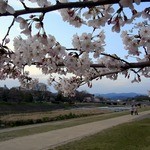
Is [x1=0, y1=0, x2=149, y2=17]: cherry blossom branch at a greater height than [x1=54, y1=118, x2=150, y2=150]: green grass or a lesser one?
greater

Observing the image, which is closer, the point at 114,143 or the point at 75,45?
the point at 75,45

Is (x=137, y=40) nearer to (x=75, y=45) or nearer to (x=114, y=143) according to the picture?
(x=75, y=45)

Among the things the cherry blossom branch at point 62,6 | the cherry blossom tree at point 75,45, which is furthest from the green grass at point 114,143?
the cherry blossom branch at point 62,6

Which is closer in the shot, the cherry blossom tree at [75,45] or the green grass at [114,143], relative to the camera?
the cherry blossom tree at [75,45]

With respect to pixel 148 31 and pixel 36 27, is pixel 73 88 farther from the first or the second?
pixel 36 27

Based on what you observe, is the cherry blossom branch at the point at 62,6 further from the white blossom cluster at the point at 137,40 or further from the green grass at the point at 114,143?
the green grass at the point at 114,143

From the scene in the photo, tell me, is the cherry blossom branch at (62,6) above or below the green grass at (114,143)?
above

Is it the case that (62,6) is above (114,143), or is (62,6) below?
above

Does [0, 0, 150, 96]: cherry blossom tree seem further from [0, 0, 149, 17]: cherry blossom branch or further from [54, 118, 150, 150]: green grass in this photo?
[54, 118, 150, 150]: green grass

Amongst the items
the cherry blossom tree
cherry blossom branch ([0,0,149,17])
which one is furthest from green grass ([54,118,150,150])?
cherry blossom branch ([0,0,149,17])

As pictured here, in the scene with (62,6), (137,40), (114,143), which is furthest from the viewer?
(114,143)

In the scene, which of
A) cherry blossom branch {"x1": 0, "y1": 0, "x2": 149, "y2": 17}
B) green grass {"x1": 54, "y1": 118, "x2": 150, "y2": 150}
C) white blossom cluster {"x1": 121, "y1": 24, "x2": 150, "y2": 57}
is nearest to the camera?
cherry blossom branch {"x1": 0, "y1": 0, "x2": 149, "y2": 17}

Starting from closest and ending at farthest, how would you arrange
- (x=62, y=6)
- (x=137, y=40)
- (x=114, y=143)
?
1. (x=62, y=6)
2. (x=137, y=40)
3. (x=114, y=143)

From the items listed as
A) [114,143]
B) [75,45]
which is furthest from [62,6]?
[114,143]
